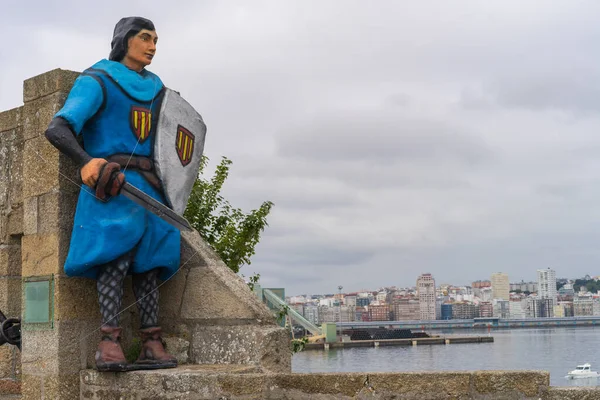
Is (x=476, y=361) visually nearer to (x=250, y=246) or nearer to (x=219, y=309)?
(x=250, y=246)

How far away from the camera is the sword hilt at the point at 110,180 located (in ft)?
15.5

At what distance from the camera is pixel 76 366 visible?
516cm

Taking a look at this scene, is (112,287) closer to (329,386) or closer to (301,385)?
(301,385)

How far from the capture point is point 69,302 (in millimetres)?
5168

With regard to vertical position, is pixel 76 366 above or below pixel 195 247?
below

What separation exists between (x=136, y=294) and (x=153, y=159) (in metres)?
0.88

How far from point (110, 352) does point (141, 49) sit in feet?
6.18

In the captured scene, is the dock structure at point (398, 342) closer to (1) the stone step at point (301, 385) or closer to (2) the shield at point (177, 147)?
(2) the shield at point (177, 147)

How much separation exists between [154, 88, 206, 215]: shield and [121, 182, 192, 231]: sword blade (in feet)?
0.77

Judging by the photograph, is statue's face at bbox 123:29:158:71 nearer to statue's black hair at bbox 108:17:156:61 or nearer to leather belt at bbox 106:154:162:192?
→ statue's black hair at bbox 108:17:156:61

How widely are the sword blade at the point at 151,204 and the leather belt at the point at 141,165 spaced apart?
0.23 m

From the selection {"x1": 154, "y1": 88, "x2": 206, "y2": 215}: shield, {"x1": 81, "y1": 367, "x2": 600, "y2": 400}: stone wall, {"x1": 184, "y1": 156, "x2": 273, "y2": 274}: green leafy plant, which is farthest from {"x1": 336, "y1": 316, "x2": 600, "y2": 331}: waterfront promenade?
{"x1": 81, "y1": 367, "x2": 600, "y2": 400}: stone wall

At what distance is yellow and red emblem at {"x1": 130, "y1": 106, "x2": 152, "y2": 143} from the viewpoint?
5094 mm

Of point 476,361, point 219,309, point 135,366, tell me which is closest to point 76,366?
point 135,366
